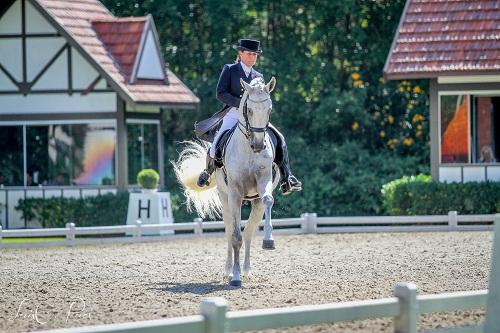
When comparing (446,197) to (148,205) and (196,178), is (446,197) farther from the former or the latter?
(196,178)

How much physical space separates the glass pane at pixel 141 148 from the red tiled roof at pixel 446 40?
22.5 feet

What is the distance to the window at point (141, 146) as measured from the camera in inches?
1201

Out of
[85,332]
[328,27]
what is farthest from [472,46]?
[85,332]

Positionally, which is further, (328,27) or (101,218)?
(328,27)

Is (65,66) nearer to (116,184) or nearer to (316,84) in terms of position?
(116,184)

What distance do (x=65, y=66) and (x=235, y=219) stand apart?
53.8 ft

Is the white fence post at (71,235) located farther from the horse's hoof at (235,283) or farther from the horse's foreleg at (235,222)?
the horse's hoof at (235,283)

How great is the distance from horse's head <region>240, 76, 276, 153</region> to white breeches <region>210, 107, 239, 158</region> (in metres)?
1.31

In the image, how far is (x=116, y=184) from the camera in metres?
29.9

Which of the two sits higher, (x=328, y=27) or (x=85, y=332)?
(x=328, y=27)

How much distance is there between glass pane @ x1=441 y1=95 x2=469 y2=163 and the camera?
28.3 meters

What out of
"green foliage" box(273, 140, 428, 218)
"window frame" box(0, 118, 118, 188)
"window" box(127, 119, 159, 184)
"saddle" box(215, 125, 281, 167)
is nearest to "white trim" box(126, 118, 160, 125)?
"window" box(127, 119, 159, 184)

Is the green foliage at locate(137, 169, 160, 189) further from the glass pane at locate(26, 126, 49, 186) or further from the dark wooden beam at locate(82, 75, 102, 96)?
the glass pane at locate(26, 126, 49, 186)

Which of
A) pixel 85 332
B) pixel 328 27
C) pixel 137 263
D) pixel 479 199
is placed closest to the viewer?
pixel 85 332
